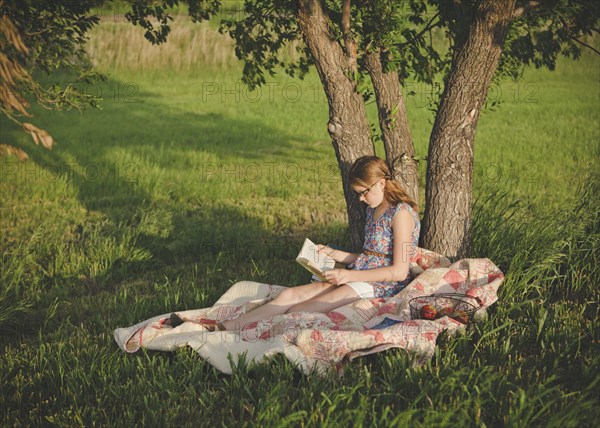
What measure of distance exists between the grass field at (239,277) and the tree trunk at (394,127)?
72 cm

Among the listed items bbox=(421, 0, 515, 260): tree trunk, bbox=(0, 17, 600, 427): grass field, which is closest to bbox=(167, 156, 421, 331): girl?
bbox=(421, 0, 515, 260): tree trunk

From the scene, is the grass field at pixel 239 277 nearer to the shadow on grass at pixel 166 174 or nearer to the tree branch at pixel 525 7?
the shadow on grass at pixel 166 174

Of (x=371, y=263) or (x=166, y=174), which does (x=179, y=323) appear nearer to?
(x=371, y=263)

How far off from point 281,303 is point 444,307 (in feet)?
3.52

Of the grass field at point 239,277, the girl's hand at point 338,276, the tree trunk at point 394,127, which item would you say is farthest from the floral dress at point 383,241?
the grass field at point 239,277

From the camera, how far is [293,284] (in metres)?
4.99

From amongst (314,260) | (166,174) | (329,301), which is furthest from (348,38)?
(166,174)

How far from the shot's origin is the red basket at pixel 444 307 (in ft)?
12.4

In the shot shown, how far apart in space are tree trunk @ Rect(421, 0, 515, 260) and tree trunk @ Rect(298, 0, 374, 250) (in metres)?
0.56

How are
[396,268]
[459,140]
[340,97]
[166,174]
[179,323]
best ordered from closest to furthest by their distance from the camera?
[179,323], [396,268], [459,140], [340,97], [166,174]

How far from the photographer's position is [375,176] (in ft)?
14.2

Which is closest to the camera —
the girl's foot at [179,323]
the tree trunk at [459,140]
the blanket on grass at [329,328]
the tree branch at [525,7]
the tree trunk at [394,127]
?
the blanket on grass at [329,328]

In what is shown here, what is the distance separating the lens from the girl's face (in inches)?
173

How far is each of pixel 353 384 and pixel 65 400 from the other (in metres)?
1.50
